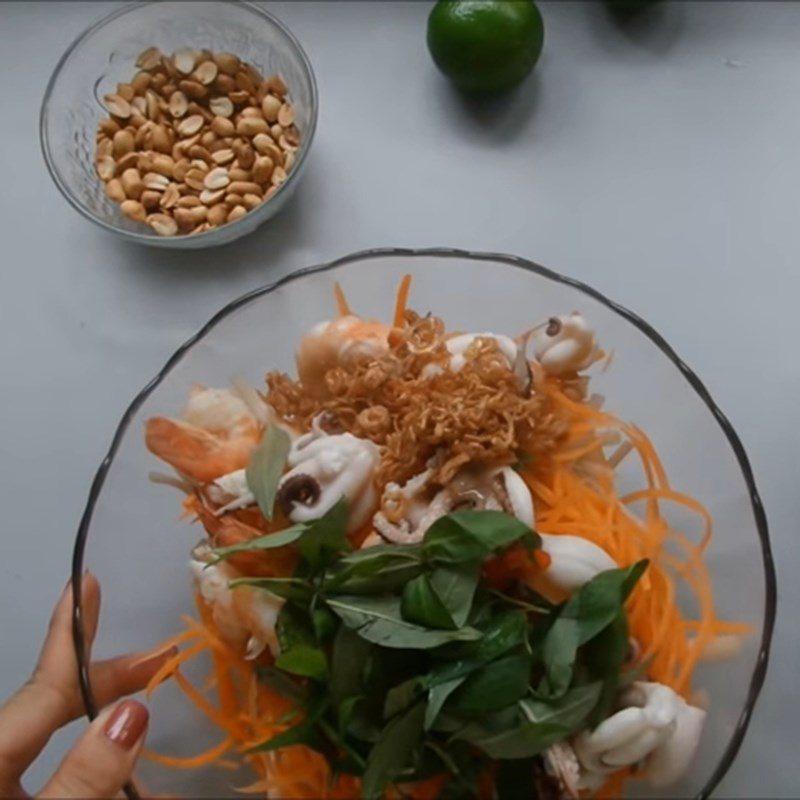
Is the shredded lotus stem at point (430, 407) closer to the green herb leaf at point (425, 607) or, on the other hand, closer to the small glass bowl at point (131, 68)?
the green herb leaf at point (425, 607)

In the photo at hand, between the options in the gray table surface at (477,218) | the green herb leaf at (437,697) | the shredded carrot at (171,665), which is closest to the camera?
the green herb leaf at (437,697)

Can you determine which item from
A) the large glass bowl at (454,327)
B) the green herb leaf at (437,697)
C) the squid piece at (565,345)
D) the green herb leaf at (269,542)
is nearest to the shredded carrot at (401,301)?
the large glass bowl at (454,327)

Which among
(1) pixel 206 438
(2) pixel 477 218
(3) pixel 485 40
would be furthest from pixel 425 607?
(3) pixel 485 40

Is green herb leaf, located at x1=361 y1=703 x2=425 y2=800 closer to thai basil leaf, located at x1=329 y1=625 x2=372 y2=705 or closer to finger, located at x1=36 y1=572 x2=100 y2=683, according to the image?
thai basil leaf, located at x1=329 y1=625 x2=372 y2=705

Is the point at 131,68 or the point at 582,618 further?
the point at 131,68

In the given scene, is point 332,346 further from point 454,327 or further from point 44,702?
point 44,702

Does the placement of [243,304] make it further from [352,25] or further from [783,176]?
[783,176]

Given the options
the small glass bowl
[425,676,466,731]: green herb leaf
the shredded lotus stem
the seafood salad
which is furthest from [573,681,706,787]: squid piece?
the small glass bowl
